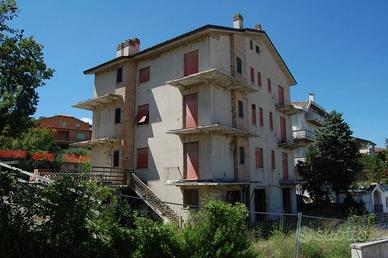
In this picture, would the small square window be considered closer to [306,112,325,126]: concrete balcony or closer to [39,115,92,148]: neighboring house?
[306,112,325,126]: concrete balcony

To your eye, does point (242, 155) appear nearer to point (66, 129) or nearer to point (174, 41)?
A: point (174, 41)

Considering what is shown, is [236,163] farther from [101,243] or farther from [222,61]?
[101,243]

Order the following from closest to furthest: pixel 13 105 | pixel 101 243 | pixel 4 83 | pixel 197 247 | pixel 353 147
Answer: pixel 101 243
pixel 197 247
pixel 4 83
pixel 13 105
pixel 353 147

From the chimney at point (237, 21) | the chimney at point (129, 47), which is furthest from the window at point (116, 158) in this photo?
the chimney at point (237, 21)

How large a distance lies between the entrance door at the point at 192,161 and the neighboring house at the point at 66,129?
5505 cm

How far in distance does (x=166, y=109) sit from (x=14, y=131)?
35.5 ft

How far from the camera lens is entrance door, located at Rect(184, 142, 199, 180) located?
75.1 ft

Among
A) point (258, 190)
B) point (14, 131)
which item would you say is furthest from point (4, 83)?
point (258, 190)

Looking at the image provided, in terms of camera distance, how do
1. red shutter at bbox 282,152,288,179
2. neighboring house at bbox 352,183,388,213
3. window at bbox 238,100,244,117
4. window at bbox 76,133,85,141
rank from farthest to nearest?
window at bbox 76,133,85,141
neighboring house at bbox 352,183,388,213
red shutter at bbox 282,152,288,179
window at bbox 238,100,244,117

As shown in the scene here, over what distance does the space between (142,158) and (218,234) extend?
17798 millimetres

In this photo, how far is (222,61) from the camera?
24422 millimetres

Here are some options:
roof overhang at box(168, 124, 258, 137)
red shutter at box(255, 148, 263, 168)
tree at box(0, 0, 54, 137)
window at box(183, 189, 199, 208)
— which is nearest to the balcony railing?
red shutter at box(255, 148, 263, 168)

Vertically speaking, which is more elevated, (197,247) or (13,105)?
(13,105)

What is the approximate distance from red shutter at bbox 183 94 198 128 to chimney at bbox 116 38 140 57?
8.09 metres
